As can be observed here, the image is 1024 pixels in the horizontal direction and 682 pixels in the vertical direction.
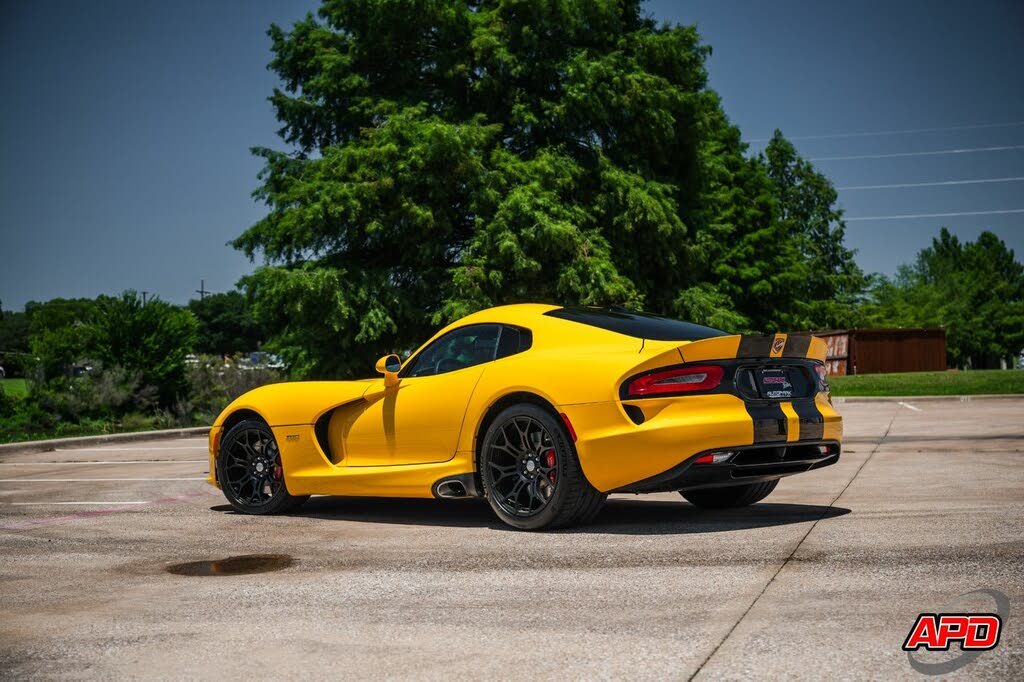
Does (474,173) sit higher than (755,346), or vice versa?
(474,173)

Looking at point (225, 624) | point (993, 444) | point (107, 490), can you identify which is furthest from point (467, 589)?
point (993, 444)

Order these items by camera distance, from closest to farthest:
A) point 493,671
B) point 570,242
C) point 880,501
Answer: point 493,671 < point 880,501 < point 570,242

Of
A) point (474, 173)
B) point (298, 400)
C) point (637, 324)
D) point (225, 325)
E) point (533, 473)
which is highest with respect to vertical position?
point (225, 325)

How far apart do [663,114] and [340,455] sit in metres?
20.4

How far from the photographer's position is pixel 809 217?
68.7 meters

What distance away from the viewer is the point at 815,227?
68.9 meters

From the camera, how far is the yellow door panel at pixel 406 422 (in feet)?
23.6

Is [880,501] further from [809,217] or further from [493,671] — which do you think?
[809,217]

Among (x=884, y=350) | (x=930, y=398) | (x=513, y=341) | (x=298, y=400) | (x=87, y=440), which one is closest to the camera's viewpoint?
(x=513, y=341)

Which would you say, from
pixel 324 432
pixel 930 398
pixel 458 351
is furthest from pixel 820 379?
pixel 930 398

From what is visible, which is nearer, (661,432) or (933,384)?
(661,432)

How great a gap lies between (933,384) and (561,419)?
27.1 meters

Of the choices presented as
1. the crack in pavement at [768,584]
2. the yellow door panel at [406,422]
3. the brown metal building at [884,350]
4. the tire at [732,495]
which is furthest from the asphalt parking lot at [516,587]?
the brown metal building at [884,350]

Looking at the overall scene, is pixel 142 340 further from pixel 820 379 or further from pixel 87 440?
pixel 820 379
